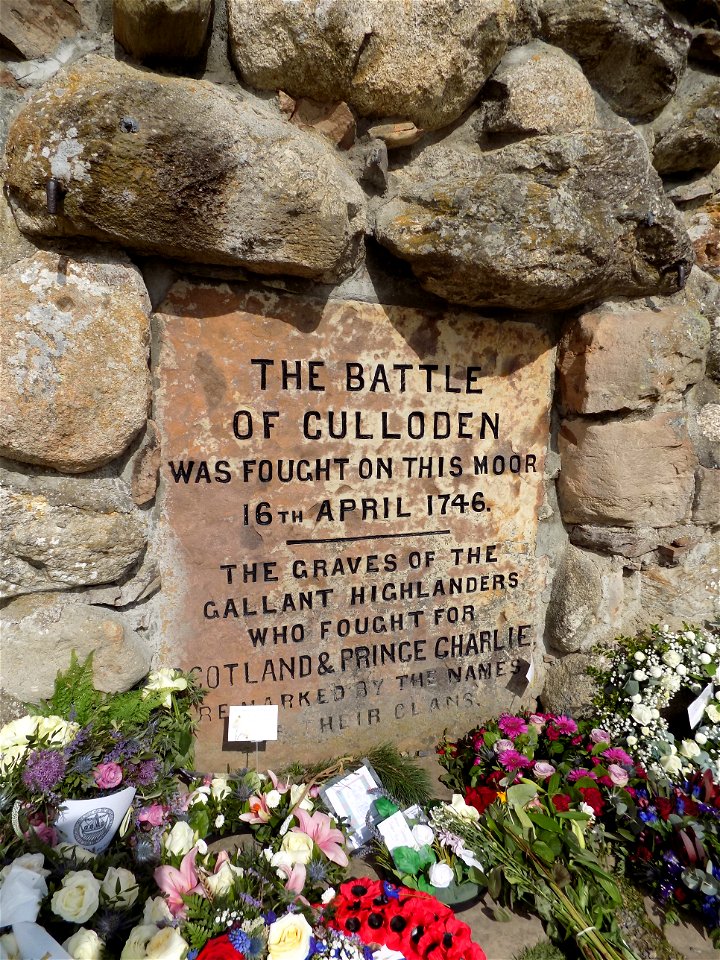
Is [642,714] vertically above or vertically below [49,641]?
below

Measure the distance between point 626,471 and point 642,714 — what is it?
73cm

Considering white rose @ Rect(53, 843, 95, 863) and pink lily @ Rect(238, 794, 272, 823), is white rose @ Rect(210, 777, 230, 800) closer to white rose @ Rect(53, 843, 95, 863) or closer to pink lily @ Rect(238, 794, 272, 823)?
pink lily @ Rect(238, 794, 272, 823)

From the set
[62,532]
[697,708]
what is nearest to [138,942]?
[62,532]

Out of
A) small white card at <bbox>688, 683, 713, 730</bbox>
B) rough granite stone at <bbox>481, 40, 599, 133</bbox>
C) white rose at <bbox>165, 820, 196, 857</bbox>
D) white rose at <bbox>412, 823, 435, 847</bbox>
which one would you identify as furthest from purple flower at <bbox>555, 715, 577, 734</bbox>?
rough granite stone at <bbox>481, 40, 599, 133</bbox>

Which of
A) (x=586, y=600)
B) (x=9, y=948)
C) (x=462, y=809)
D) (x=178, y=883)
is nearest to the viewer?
(x=9, y=948)

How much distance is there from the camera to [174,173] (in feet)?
3.61

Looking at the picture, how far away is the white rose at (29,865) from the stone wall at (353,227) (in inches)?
12.9

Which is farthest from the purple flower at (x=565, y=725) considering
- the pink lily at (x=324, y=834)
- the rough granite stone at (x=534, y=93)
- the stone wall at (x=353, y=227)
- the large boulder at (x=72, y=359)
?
the rough granite stone at (x=534, y=93)

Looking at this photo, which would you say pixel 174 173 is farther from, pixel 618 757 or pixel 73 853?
pixel 618 757

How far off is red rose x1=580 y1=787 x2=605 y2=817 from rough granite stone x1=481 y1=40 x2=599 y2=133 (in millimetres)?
1822

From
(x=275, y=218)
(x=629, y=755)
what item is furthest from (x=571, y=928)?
(x=275, y=218)

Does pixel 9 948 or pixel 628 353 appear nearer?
pixel 9 948

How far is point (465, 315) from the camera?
5.10 ft

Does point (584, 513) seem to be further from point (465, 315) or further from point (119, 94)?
point (119, 94)
